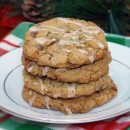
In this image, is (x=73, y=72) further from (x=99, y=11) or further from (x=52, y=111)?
(x=99, y=11)

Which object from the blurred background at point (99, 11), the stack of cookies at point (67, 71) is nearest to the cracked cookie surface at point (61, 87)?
the stack of cookies at point (67, 71)

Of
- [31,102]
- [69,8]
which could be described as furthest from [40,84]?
[69,8]

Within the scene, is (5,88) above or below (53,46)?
below

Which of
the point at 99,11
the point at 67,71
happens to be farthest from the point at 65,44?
the point at 99,11

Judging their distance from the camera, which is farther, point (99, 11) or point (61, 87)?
point (99, 11)

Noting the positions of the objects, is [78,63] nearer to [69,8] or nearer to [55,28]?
[55,28]

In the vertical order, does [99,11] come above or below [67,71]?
below

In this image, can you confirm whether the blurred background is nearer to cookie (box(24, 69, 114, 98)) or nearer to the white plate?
the white plate
